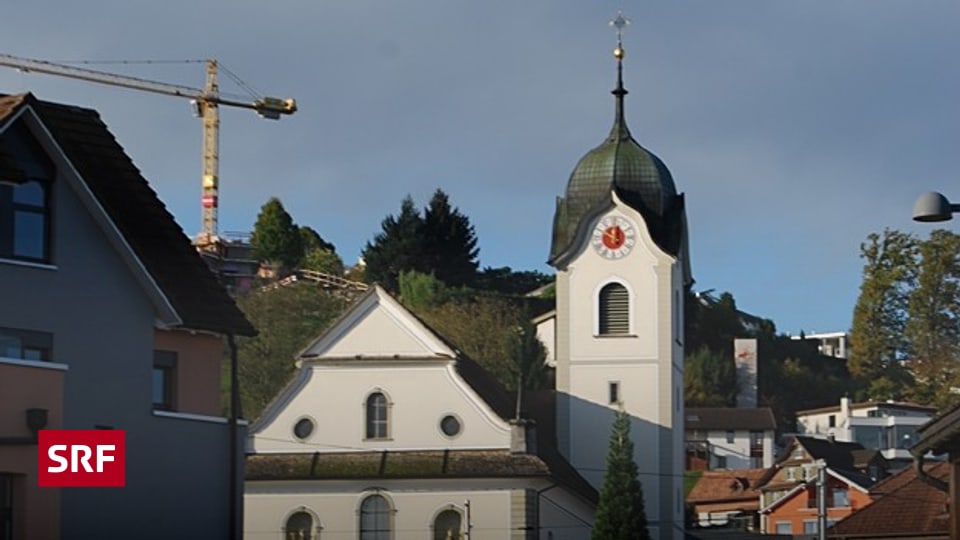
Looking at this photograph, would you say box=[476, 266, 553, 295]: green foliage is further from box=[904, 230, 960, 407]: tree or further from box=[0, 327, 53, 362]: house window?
box=[0, 327, 53, 362]: house window

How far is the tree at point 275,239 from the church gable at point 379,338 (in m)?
61.9

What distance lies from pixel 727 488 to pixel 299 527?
4358 centimetres

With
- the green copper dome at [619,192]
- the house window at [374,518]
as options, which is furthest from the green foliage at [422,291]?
the house window at [374,518]

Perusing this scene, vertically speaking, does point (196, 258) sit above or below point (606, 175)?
below

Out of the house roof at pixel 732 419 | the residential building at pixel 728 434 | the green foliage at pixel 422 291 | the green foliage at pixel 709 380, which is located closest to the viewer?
the green foliage at pixel 422 291

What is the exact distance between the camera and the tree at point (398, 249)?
120438 millimetres

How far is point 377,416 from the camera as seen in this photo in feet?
226

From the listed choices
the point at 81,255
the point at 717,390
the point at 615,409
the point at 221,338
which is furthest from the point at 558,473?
the point at 717,390

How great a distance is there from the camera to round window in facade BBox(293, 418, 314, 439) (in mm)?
68750

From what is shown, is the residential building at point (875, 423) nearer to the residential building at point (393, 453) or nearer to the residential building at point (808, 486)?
the residential building at point (808, 486)

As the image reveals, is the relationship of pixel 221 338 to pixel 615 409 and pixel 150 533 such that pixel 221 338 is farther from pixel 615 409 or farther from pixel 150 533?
pixel 615 409

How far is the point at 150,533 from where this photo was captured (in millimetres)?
27438

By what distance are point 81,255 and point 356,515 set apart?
41.1m

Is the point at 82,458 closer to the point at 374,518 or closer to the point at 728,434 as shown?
the point at 374,518
